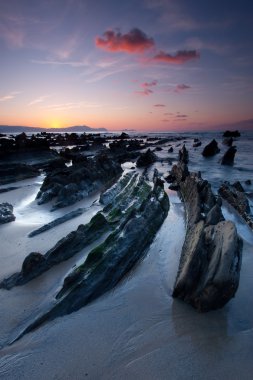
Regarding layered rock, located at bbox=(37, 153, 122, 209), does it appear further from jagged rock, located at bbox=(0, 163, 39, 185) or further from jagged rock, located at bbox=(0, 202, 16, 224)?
jagged rock, located at bbox=(0, 163, 39, 185)

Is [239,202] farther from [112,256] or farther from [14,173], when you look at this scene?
[14,173]

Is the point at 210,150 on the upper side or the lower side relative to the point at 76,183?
upper

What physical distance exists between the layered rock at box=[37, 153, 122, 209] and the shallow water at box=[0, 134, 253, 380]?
19.8 ft

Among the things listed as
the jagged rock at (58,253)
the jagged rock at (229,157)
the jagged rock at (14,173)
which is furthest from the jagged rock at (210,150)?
the jagged rock at (58,253)

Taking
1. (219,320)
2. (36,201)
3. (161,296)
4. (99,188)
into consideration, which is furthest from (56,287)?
(99,188)

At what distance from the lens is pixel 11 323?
490cm

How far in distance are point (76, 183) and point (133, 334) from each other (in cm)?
1014

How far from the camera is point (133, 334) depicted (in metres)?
4.54

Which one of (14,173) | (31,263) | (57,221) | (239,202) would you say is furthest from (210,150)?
(31,263)

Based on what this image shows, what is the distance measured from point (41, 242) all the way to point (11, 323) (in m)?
3.34

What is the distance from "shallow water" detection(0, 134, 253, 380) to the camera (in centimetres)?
390

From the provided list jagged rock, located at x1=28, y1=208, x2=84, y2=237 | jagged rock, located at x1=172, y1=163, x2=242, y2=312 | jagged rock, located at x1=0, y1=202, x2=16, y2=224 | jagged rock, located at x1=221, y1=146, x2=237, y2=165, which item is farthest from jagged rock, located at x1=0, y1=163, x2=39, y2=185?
jagged rock, located at x1=221, y1=146, x2=237, y2=165

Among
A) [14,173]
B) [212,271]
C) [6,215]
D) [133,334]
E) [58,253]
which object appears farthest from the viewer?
[14,173]

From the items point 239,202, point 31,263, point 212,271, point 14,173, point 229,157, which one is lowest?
point 14,173
